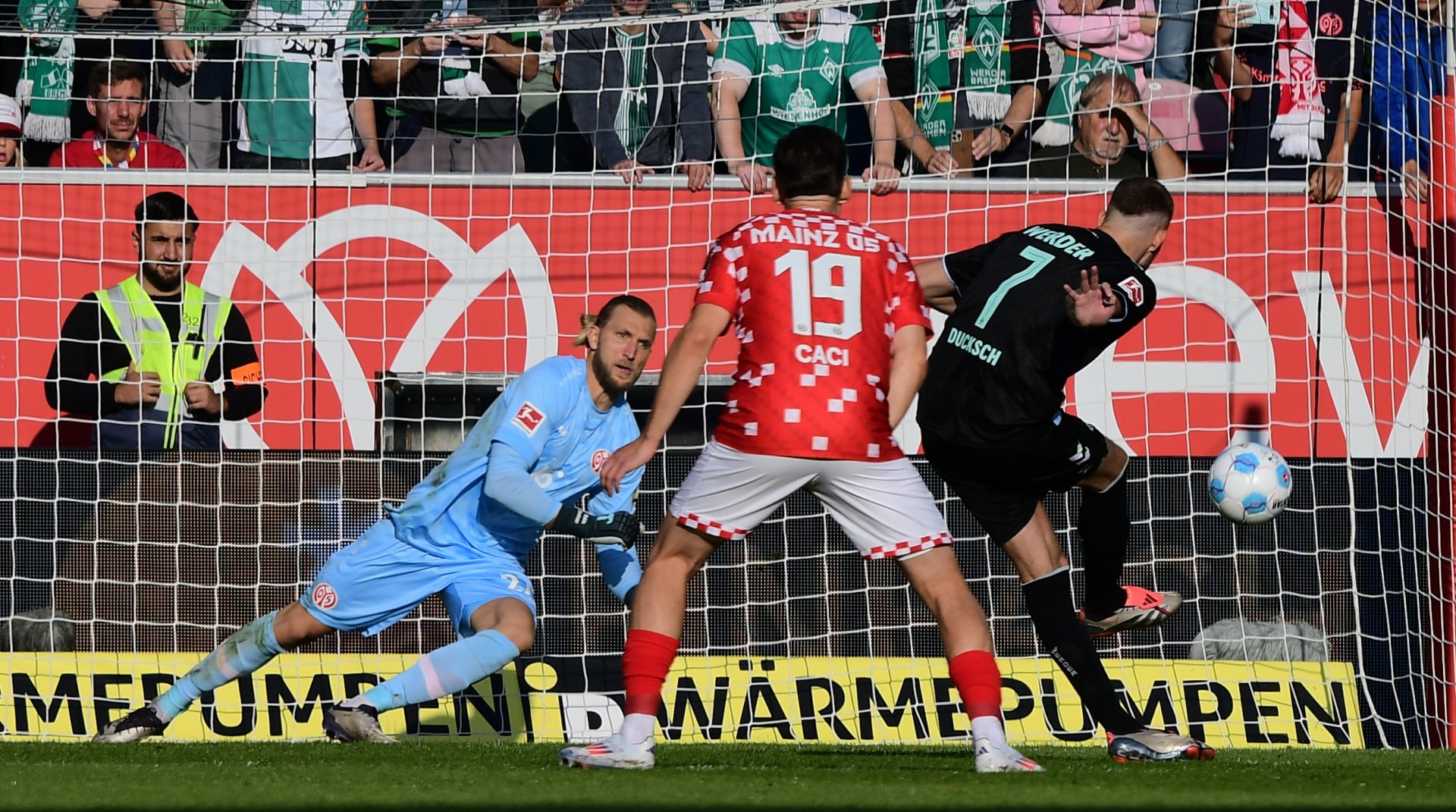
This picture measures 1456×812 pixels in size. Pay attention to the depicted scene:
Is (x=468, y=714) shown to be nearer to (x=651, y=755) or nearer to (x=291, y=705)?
(x=291, y=705)

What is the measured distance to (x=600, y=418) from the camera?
6203mm

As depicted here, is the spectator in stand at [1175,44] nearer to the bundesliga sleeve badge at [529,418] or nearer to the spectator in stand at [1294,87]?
the spectator in stand at [1294,87]

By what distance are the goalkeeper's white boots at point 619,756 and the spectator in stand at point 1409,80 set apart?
4431 mm

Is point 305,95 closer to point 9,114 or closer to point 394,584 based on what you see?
point 9,114

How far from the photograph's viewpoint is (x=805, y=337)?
15.2ft

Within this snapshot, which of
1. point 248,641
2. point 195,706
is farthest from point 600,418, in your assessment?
point 195,706

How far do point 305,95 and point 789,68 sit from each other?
2.53 meters

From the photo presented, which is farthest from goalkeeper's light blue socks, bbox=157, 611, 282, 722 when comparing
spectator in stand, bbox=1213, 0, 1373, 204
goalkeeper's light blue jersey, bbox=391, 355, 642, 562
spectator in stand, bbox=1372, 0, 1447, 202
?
spectator in stand, bbox=1372, 0, 1447, 202

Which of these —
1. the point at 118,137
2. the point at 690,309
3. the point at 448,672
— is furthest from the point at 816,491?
the point at 118,137

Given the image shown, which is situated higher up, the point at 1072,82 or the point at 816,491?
the point at 1072,82

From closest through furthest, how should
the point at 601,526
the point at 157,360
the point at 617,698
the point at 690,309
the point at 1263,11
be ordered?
the point at 601,526
the point at 617,698
the point at 690,309
the point at 157,360
the point at 1263,11

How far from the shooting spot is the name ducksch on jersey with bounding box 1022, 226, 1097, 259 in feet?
17.3

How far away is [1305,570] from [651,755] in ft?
12.2

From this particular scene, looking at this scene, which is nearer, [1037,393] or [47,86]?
[1037,393]
